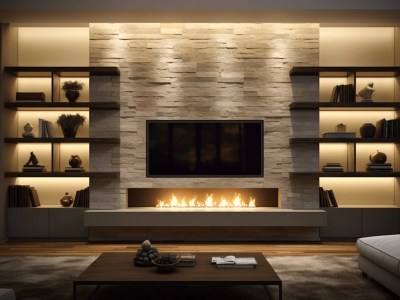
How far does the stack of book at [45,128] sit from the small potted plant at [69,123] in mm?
120

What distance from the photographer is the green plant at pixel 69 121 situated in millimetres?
5754

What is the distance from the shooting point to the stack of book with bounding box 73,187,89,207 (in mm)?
5863

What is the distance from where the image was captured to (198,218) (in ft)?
18.3

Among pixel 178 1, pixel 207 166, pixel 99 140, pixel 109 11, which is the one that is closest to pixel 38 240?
pixel 99 140

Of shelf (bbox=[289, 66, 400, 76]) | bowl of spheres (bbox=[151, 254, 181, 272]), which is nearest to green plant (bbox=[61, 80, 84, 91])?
shelf (bbox=[289, 66, 400, 76])

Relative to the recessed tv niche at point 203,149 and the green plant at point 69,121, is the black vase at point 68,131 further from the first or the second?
the recessed tv niche at point 203,149

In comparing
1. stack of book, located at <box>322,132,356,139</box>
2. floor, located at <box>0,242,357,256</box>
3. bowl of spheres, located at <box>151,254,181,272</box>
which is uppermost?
stack of book, located at <box>322,132,356,139</box>

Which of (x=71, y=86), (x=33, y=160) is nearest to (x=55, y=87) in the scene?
(x=71, y=86)

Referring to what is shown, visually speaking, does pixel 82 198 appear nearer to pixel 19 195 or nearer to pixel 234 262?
pixel 19 195

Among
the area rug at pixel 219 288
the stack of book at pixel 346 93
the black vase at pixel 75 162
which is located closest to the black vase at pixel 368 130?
the stack of book at pixel 346 93

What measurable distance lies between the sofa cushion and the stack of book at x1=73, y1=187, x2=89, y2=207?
334 centimetres

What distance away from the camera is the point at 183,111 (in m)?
5.86

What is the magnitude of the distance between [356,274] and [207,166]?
7.99 feet

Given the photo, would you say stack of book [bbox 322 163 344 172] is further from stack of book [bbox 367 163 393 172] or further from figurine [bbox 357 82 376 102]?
figurine [bbox 357 82 376 102]
